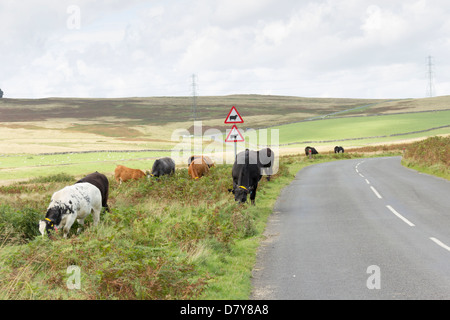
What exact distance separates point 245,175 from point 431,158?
1974cm

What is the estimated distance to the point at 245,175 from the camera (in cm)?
1731

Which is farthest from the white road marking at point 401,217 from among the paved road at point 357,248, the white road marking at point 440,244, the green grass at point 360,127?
the green grass at point 360,127

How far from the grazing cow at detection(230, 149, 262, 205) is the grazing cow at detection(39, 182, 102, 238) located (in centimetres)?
500

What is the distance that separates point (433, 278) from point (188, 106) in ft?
536

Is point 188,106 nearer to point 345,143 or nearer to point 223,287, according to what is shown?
point 345,143

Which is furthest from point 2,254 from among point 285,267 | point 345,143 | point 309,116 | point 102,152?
point 309,116

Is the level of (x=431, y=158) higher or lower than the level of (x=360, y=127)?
lower

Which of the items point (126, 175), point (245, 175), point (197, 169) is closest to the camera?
point (245, 175)

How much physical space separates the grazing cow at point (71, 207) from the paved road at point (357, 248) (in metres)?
4.77

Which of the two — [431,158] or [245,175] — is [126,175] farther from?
[431,158]

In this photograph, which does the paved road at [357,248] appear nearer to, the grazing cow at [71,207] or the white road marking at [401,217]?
the white road marking at [401,217]

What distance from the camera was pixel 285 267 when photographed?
908 cm

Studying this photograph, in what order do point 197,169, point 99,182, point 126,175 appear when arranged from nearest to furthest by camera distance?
point 99,182
point 197,169
point 126,175

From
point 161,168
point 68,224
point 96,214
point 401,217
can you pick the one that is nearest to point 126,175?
point 161,168
